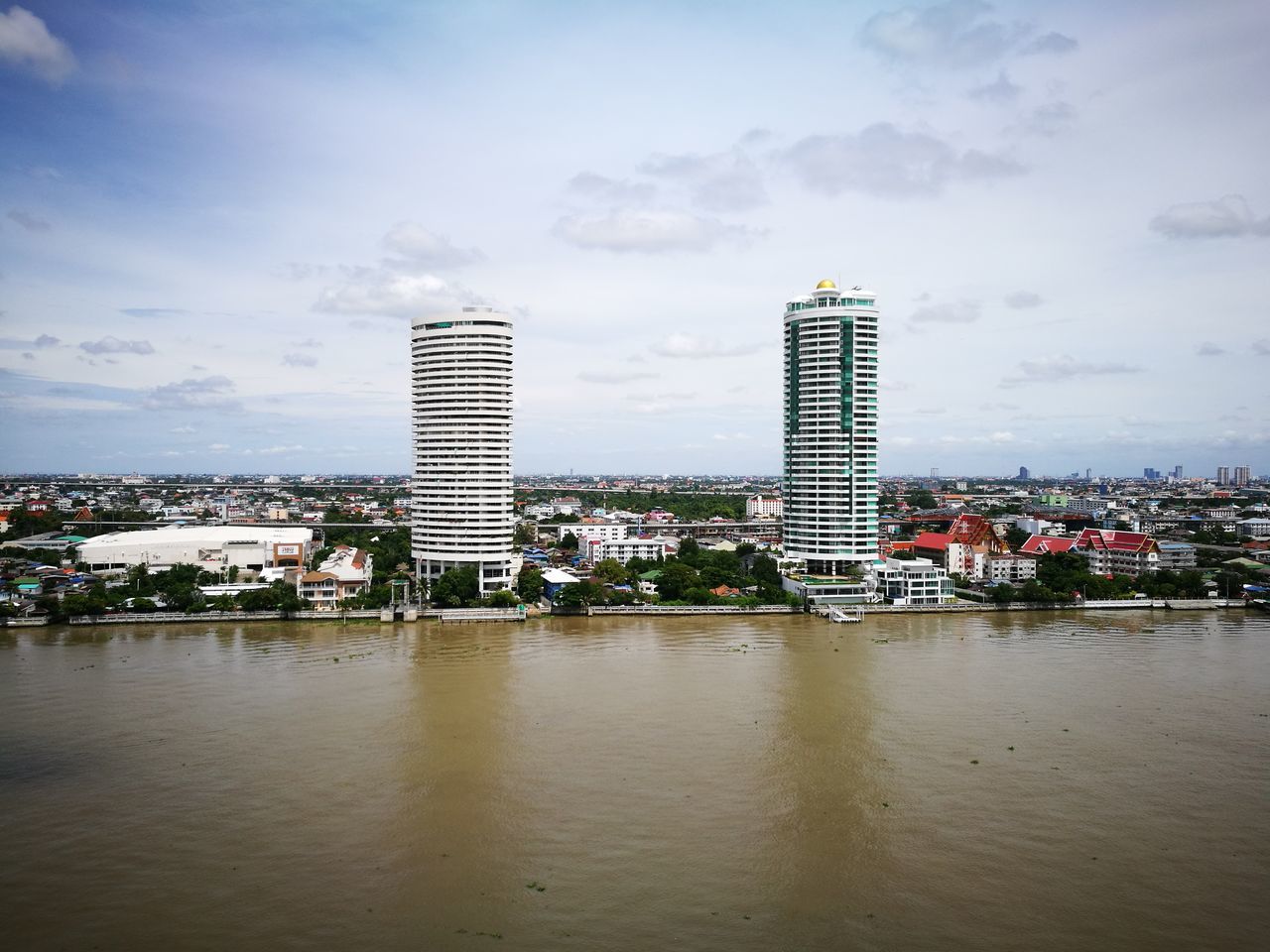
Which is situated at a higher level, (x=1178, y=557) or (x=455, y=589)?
(x=1178, y=557)

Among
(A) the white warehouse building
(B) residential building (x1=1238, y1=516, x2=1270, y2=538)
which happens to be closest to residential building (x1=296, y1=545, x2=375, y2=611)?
(A) the white warehouse building

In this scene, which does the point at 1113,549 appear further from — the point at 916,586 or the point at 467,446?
the point at 467,446

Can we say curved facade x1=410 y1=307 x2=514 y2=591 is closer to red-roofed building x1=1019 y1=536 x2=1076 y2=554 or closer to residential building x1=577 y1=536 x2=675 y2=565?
residential building x1=577 y1=536 x2=675 y2=565

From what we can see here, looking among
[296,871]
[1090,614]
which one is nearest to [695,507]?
[1090,614]

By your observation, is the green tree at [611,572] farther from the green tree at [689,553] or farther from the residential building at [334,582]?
the residential building at [334,582]

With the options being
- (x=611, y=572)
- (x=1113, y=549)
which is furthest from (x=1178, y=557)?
(x=611, y=572)

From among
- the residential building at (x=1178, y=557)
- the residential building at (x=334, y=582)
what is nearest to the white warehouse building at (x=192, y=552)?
the residential building at (x=334, y=582)
